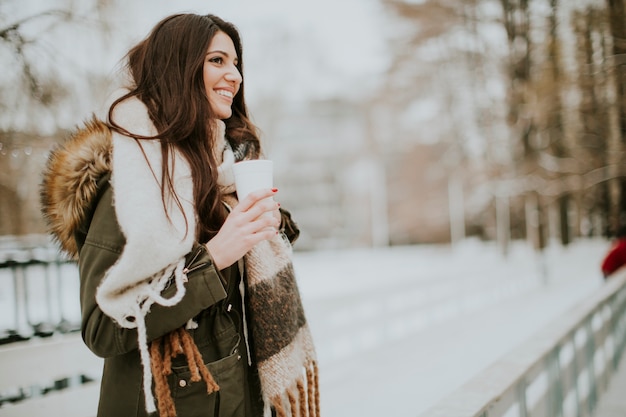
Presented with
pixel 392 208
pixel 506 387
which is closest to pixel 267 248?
pixel 506 387

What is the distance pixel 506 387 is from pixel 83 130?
1285 millimetres

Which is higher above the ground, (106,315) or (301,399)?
(106,315)

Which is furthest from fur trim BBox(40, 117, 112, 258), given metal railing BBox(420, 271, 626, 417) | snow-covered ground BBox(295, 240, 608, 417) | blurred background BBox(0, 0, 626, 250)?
snow-covered ground BBox(295, 240, 608, 417)

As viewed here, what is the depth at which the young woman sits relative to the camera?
100cm

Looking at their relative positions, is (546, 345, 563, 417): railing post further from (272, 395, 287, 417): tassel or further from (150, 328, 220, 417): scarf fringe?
(150, 328, 220, 417): scarf fringe

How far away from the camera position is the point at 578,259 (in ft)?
40.9

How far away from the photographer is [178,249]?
1.02 meters

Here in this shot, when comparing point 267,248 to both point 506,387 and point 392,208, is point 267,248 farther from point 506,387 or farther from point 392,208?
point 392,208

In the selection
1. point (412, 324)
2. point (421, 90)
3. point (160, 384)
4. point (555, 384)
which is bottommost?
point (412, 324)

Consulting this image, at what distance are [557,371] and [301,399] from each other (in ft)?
4.70

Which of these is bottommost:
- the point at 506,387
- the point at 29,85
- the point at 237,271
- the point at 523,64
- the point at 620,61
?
the point at 506,387

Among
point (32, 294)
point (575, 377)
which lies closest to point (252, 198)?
point (575, 377)

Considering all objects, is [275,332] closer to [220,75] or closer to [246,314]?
[246,314]

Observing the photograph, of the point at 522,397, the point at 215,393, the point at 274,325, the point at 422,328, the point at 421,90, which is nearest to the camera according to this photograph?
the point at 215,393
